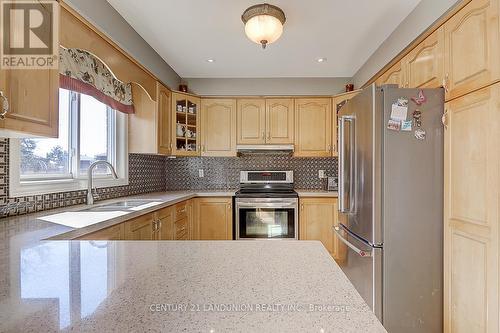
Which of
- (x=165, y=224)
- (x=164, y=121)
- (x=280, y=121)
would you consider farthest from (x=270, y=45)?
(x=165, y=224)

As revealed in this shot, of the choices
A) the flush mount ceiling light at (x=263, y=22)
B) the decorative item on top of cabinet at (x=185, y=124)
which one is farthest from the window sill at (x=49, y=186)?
the flush mount ceiling light at (x=263, y=22)

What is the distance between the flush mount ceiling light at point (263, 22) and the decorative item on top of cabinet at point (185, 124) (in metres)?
1.67

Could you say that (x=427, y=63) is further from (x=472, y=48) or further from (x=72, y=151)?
(x=72, y=151)

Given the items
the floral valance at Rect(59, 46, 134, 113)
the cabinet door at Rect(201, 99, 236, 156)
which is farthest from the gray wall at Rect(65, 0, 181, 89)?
the cabinet door at Rect(201, 99, 236, 156)

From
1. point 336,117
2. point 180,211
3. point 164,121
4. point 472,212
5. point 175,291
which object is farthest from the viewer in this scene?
point 336,117

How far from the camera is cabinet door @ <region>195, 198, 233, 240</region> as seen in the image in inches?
130

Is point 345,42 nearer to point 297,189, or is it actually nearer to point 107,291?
point 297,189

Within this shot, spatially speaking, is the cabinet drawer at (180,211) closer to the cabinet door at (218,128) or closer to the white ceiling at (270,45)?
the cabinet door at (218,128)

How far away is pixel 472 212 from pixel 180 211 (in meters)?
2.43

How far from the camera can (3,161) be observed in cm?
156

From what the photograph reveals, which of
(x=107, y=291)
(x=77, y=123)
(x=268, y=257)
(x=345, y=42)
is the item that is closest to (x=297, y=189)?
(x=345, y=42)

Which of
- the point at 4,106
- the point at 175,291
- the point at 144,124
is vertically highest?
the point at 144,124

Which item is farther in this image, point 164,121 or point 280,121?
point 280,121

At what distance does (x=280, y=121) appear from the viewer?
355cm
